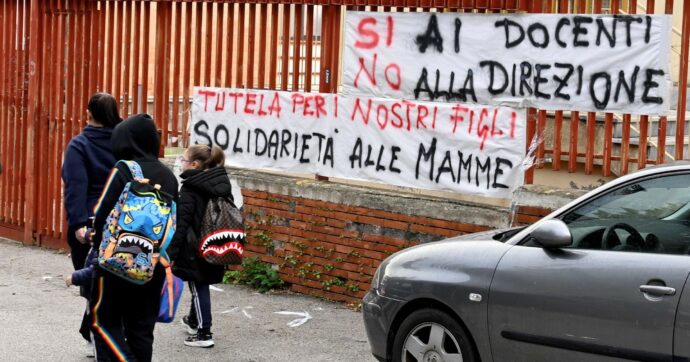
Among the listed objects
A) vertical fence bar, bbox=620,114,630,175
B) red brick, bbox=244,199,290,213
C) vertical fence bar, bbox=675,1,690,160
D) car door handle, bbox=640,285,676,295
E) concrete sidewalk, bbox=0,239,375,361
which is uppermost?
vertical fence bar, bbox=675,1,690,160

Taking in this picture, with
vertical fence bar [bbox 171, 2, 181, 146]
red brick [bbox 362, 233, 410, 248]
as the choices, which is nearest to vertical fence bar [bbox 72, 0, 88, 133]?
vertical fence bar [bbox 171, 2, 181, 146]

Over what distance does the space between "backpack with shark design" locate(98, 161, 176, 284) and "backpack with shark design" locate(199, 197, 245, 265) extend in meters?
1.63

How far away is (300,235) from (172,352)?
2188 mm

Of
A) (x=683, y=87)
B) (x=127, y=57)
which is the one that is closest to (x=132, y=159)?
(x=683, y=87)

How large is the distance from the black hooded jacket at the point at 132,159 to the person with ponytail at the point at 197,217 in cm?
140

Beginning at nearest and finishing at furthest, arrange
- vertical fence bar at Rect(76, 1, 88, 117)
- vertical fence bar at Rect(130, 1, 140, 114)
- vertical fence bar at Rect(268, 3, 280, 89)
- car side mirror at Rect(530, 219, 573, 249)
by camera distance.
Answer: car side mirror at Rect(530, 219, 573, 249) → vertical fence bar at Rect(268, 3, 280, 89) → vertical fence bar at Rect(130, 1, 140, 114) → vertical fence bar at Rect(76, 1, 88, 117)

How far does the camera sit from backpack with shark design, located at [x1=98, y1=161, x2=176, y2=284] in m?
5.58

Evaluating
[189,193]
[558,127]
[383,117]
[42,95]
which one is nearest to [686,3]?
[558,127]

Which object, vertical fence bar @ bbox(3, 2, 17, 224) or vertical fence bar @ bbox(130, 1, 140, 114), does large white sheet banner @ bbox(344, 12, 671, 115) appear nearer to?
vertical fence bar @ bbox(130, 1, 140, 114)

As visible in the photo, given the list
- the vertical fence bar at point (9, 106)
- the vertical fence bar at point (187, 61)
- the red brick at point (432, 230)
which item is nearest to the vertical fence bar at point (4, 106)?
the vertical fence bar at point (9, 106)

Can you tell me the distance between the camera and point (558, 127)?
8031 mm

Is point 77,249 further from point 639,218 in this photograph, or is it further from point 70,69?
point 70,69

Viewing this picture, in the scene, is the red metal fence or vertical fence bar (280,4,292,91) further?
vertical fence bar (280,4,292,91)

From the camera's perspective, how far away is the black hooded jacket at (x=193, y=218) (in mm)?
7391
